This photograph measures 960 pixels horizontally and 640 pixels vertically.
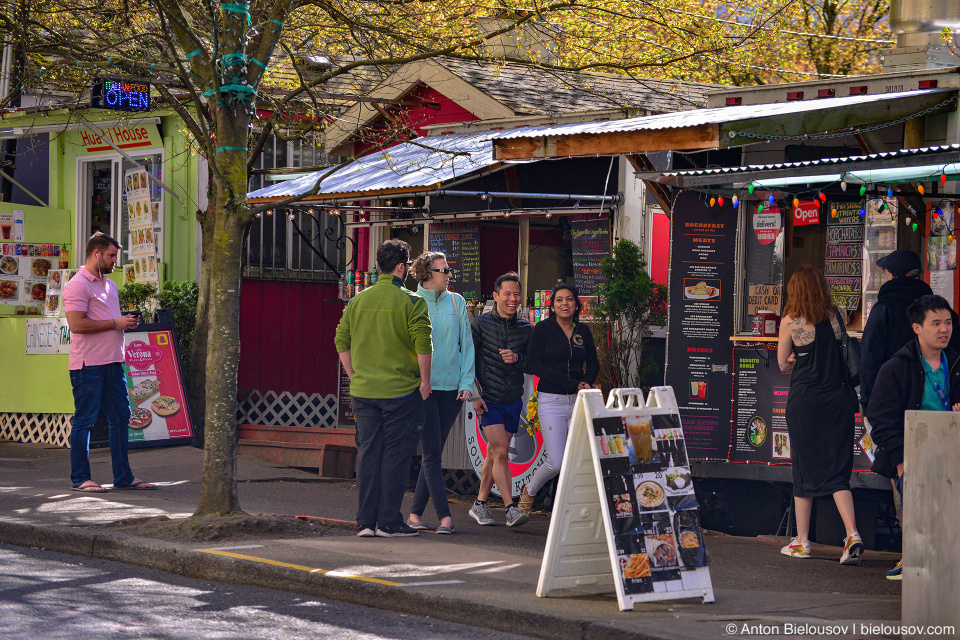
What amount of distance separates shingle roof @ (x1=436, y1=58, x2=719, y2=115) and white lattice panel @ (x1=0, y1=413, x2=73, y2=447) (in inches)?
239

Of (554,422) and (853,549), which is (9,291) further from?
(853,549)

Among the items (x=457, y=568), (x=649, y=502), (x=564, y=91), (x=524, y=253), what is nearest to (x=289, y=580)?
(x=457, y=568)

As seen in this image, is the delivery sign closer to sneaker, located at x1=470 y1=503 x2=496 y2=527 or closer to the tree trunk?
sneaker, located at x1=470 y1=503 x2=496 y2=527

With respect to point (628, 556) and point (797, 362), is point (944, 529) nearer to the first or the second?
point (628, 556)

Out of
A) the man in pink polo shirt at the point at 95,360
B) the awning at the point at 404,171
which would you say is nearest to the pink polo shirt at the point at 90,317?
the man in pink polo shirt at the point at 95,360

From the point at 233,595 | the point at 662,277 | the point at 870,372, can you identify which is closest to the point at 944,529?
the point at 870,372

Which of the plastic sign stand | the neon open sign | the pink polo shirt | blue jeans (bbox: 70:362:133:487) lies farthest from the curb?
the neon open sign

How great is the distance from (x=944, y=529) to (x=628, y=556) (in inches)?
59.9

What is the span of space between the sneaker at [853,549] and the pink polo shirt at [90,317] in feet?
20.6

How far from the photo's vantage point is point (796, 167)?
783 centimetres

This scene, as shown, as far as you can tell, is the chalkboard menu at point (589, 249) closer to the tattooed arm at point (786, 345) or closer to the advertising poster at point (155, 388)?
the tattooed arm at point (786, 345)

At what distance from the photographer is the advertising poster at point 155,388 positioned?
12.8 m

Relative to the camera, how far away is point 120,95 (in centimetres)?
1290

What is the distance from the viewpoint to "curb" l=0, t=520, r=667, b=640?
584 centimetres
